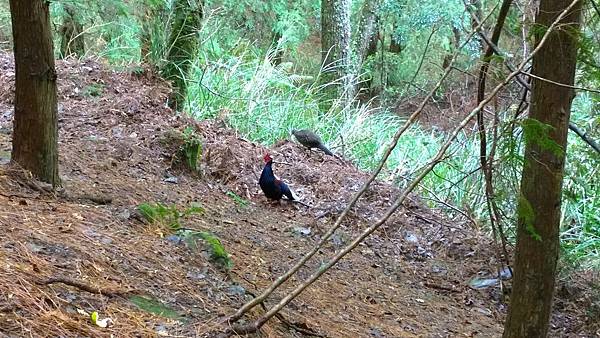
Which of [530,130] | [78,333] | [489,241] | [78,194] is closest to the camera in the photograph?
[78,333]

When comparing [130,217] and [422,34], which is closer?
[130,217]

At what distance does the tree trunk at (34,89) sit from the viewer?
2.87 m

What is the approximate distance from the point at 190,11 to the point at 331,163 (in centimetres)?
205

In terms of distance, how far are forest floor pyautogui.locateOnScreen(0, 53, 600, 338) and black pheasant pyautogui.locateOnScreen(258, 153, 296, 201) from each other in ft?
0.35

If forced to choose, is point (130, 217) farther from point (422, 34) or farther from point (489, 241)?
point (422, 34)

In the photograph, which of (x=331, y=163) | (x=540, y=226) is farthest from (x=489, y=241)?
(x=540, y=226)

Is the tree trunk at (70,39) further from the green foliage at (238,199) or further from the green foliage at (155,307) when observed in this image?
the green foliage at (155,307)

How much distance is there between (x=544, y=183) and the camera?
111 inches

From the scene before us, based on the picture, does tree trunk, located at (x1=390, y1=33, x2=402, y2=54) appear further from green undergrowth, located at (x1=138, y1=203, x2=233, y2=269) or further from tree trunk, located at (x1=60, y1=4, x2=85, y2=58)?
green undergrowth, located at (x1=138, y1=203, x2=233, y2=269)

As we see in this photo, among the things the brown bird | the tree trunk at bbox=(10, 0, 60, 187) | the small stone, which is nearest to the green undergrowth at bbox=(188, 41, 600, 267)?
the brown bird

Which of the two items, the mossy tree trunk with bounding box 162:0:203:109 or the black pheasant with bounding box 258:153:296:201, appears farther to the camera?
the mossy tree trunk with bounding box 162:0:203:109

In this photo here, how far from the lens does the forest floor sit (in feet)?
7.43

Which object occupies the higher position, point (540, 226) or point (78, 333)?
point (540, 226)

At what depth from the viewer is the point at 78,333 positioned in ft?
6.41
